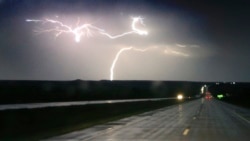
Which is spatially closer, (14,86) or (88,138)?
(88,138)

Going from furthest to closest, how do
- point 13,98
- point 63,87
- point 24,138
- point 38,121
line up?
point 63,87, point 13,98, point 38,121, point 24,138

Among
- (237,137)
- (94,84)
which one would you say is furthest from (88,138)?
(94,84)

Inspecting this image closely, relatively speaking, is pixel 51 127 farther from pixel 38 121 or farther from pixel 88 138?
pixel 88 138

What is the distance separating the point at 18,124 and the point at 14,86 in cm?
10430

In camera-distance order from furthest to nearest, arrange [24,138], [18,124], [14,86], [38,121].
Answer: [14,86] < [38,121] < [18,124] < [24,138]

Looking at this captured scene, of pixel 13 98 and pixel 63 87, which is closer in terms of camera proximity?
pixel 13 98

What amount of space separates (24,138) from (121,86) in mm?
152074

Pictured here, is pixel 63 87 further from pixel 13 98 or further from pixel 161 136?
pixel 161 136

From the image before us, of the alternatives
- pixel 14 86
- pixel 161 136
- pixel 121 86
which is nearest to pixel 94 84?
pixel 121 86

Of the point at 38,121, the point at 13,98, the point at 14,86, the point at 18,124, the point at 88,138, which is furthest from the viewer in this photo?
the point at 14,86

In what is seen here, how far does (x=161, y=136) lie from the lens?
22.1 m

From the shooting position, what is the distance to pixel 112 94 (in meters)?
151

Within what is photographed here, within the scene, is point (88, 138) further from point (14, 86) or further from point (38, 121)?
point (14, 86)

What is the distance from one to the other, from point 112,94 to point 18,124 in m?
122
